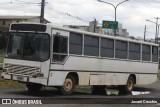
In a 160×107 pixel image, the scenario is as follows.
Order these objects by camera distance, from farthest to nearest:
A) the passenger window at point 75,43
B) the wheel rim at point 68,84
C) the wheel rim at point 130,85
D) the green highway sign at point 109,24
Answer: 1. the green highway sign at point 109,24
2. the wheel rim at point 130,85
3. the passenger window at point 75,43
4. the wheel rim at point 68,84

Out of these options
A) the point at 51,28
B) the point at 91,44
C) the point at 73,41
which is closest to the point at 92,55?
the point at 91,44

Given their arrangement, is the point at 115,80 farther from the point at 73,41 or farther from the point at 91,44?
the point at 73,41

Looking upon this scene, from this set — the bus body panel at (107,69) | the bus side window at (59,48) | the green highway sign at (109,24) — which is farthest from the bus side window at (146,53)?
the green highway sign at (109,24)

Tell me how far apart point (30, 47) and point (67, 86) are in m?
2.47

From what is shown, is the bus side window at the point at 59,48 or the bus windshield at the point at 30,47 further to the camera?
the bus side window at the point at 59,48

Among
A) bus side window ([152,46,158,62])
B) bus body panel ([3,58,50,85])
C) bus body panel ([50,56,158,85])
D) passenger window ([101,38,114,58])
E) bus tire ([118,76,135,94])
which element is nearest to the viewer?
bus body panel ([3,58,50,85])

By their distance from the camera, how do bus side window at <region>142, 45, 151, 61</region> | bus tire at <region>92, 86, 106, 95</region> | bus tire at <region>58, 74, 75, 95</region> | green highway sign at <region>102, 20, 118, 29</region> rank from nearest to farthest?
bus tire at <region>58, 74, 75, 95</region> → bus tire at <region>92, 86, 106, 95</region> → bus side window at <region>142, 45, 151, 61</region> → green highway sign at <region>102, 20, 118, 29</region>

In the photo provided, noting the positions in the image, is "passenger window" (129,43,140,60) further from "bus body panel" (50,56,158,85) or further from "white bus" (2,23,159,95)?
"white bus" (2,23,159,95)

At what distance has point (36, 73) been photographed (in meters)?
17.6

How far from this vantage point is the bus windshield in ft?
58.3

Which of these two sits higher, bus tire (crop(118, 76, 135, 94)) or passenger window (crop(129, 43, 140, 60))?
passenger window (crop(129, 43, 140, 60))

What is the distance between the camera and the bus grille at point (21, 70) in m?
17.7

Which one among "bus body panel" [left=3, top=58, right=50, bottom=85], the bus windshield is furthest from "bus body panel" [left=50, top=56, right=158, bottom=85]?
the bus windshield

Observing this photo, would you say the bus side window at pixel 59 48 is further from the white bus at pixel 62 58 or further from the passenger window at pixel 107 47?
the passenger window at pixel 107 47
